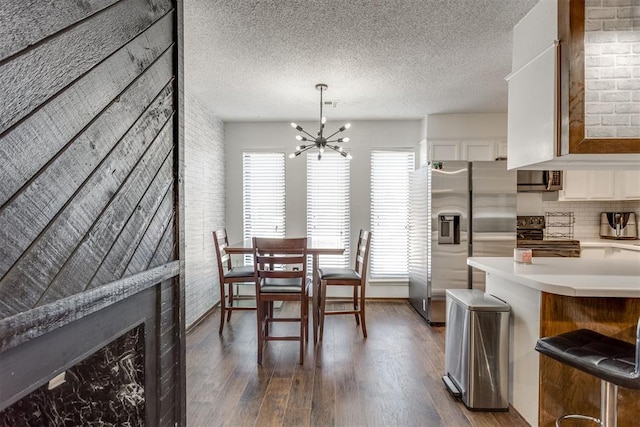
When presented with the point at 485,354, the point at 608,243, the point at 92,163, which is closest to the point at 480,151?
the point at 608,243

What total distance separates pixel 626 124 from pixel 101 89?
8.67 ft

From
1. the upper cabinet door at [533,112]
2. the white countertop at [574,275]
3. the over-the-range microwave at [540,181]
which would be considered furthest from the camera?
the over-the-range microwave at [540,181]

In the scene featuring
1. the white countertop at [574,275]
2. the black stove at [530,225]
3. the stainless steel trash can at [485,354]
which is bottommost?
the stainless steel trash can at [485,354]

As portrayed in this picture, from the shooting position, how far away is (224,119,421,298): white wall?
505 cm

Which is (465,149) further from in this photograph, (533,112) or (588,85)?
(588,85)

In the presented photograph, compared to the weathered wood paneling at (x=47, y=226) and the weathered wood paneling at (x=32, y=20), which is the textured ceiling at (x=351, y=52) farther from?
the weathered wood paneling at (x=47, y=226)

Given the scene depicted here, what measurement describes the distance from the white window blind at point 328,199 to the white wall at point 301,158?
89 mm

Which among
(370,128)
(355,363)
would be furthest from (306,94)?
(355,363)

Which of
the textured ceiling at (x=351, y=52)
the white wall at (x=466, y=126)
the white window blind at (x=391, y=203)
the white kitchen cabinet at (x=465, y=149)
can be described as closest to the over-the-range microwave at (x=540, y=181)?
the white kitchen cabinet at (x=465, y=149)

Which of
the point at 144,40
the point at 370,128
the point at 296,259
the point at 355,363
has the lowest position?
the point at 355,363

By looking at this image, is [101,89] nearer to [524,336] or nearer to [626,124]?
[524,336]

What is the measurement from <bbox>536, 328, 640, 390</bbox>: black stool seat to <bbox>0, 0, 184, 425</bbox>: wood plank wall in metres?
1.82

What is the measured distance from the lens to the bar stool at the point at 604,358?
1.35 meters

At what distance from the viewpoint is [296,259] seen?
116 inches
